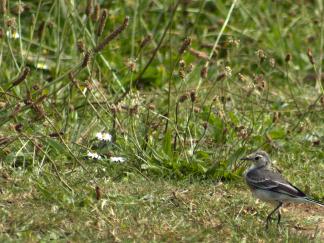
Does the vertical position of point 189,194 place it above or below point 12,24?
below

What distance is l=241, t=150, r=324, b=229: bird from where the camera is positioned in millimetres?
6332

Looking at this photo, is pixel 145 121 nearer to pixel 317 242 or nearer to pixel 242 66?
pixel 317 242

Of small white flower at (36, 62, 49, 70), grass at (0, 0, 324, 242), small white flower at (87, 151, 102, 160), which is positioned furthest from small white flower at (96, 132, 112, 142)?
small white flower at (36, 62, 49, 70)

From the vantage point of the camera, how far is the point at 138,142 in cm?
702

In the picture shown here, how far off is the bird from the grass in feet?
0.48

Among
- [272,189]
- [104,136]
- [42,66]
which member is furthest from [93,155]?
[42,66]

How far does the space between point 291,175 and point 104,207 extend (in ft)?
6.37

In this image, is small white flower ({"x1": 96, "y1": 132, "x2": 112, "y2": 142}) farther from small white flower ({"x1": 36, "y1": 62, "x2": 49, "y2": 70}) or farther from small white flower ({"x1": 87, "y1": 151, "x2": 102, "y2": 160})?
small white flower ({"x1": 36, "y1": 62, "x2": 49, "y2": 70})

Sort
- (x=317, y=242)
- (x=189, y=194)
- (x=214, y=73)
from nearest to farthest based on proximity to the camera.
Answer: (x=317, y=242) < (x=189, y=194) < (x=214, y=73)

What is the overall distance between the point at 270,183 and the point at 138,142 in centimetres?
111

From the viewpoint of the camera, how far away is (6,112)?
6773 millimetres

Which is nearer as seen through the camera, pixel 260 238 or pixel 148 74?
pixel 260 238

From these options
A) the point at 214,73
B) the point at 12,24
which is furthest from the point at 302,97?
the point at 12,24

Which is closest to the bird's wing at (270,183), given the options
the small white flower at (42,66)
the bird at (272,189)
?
the bird at (272,189)
